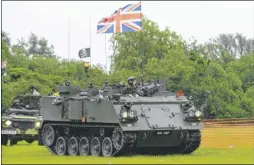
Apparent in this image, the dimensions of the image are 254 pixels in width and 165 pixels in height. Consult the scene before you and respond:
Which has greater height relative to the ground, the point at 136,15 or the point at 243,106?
the point at 136,15

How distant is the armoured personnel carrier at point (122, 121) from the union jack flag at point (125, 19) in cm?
514

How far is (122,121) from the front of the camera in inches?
887

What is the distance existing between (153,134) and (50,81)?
33701 millimetres

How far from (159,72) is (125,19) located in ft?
76.4

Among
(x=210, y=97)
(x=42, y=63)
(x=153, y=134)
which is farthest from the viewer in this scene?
(x=42, y=63)

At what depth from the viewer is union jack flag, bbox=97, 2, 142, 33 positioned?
29906mm

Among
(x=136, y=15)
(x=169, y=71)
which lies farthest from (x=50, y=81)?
(x=136, y=15)

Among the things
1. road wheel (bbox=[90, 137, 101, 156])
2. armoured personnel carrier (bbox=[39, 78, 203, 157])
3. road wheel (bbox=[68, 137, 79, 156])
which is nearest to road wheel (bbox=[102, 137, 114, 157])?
armoured personnel carrier (bbox=[39, 78, 203, 157])

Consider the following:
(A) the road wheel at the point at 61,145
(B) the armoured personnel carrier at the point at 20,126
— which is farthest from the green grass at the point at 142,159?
(B) the armoured personnel carrier at the point at 20,126

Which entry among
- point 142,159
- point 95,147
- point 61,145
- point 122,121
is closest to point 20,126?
point 61,145

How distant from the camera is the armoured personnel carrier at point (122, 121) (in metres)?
22.9

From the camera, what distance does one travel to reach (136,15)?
2998cm

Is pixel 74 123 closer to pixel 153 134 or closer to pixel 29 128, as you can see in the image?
pixel 153 134

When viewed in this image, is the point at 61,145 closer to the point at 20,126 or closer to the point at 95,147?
the point at 95,147
